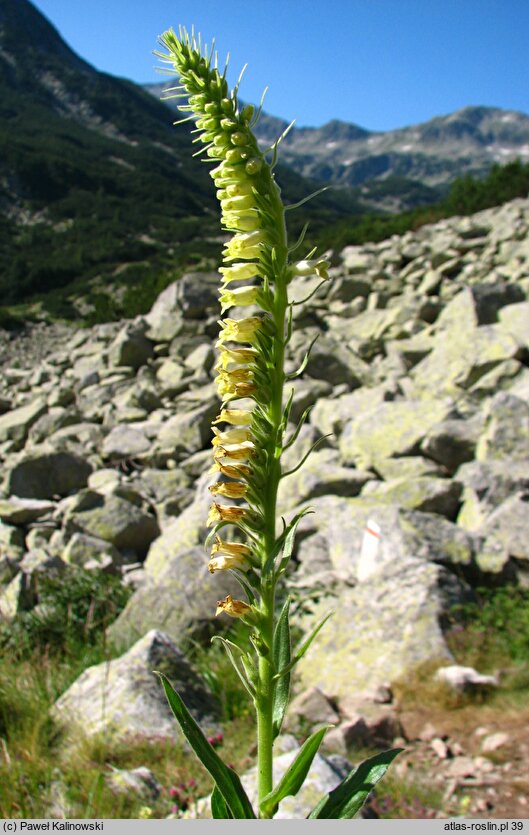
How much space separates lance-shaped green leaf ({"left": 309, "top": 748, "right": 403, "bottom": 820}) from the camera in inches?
75.4

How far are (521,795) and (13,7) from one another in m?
154

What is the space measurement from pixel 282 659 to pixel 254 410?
0.80 metres

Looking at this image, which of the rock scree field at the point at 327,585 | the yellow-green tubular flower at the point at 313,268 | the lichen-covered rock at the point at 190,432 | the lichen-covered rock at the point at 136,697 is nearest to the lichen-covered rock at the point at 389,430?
the rock scree field at the point at 327,585

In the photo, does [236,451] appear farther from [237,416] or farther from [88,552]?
[88,552]

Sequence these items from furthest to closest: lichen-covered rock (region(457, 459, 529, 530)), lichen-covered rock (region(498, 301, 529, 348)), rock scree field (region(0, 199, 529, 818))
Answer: lichen-covered rock (region(498, 301, 529, 348)) → lichen-covered rock (region(457, 459, 529, 530)) → rock scree field (region(0, 199, 529, 818))

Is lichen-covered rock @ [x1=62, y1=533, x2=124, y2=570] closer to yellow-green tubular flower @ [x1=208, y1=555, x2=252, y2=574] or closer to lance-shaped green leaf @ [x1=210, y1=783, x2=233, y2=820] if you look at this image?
lance-shaped green leaf @ [x1=210, y1=783, x2=233, y2=820]

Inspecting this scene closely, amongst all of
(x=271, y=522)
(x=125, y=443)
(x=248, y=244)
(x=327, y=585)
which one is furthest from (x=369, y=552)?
(x=125, y=443)

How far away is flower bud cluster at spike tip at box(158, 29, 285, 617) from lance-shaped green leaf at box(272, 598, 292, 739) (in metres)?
0.15

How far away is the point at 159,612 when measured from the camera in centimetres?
614

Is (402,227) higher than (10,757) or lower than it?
higher

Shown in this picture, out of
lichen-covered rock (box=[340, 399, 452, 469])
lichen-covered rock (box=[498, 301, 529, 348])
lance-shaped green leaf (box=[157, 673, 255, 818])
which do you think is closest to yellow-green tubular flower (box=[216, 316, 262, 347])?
lance-shaped green leaf (box=[157, 673, 255, 818])

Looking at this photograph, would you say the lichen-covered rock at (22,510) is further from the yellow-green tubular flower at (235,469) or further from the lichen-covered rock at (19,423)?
the yellow-green tubular flower at (235,469)

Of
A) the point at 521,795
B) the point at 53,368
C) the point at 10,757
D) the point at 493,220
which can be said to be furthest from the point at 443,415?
the point at 493,220

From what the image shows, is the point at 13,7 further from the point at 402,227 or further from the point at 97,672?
the point at 97,672
